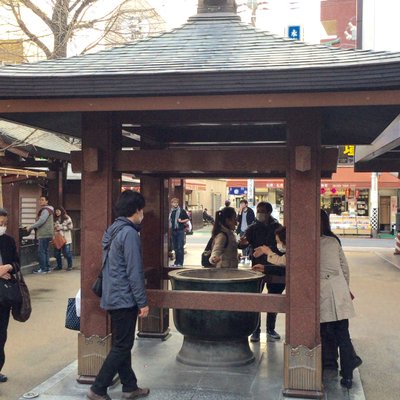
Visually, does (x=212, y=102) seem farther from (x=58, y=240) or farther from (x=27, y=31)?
(x=27, y=31)

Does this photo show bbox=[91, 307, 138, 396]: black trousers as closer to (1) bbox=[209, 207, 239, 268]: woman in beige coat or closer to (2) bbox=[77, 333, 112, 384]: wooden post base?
(2) bbox=[77, 333, 112, 384]: wooden post base

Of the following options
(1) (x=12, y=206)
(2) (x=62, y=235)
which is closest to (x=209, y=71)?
(1) (x=12, y=206)

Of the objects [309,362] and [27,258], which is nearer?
[309,362]

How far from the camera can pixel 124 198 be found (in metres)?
4.72

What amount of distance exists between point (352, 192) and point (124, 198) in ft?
104

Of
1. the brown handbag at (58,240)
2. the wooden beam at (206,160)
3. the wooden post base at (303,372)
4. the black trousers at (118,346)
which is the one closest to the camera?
the black trousers at (118,346)

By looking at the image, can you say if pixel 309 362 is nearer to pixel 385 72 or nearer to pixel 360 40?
pixel 385 72

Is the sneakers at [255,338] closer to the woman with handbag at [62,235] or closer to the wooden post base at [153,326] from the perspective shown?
the wooden post base at [153,326]

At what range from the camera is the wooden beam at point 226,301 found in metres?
4.94

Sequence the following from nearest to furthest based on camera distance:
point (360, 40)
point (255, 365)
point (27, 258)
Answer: point (255, 365) → point (27, 258) → point (360, 40)

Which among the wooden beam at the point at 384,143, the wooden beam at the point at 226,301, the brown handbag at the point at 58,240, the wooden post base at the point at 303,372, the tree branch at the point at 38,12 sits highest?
the tree branch at the point at 38,12

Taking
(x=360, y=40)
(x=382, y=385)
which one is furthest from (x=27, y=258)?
(x=360, y=40)

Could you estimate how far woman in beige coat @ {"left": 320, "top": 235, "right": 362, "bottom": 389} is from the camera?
5211 mm

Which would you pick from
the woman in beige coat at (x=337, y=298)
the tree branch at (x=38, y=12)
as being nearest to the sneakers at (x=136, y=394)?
the woman in beige coat at (x=337, y=298)
